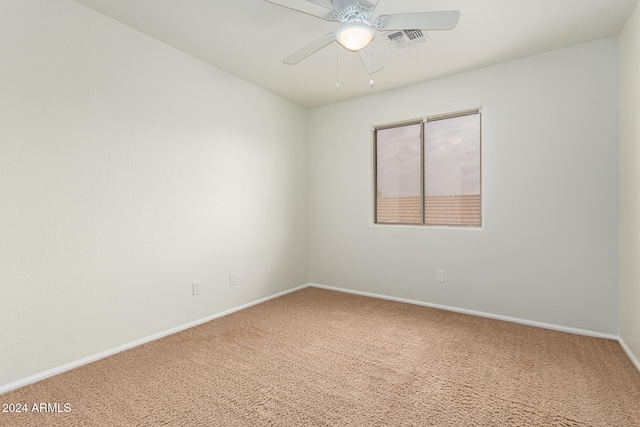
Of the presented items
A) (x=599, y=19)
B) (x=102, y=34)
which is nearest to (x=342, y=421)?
(x=102, y=34)

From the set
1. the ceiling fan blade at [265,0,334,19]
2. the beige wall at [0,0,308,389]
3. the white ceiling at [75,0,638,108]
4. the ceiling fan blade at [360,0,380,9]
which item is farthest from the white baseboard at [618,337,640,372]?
the beige wall at [0,0,308,389]

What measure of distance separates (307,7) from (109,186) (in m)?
1.89

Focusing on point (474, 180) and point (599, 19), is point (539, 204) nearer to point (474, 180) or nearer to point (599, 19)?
point (474, 180)

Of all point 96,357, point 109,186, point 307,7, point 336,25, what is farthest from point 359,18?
point 96,357

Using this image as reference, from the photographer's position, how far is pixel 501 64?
299 centimetres

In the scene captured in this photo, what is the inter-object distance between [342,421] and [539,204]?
2.56 m

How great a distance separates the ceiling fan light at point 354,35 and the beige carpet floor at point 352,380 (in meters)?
2.10

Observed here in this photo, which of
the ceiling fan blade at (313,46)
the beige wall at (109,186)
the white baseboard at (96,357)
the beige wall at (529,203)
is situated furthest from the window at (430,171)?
the white baseboard at (96,357)

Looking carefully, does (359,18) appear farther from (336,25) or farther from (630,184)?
(630,184)

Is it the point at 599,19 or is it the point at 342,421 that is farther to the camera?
the point at 599,19

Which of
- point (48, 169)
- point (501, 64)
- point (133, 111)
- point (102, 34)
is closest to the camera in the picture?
point (48, 169)

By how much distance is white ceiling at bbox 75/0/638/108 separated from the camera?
7.02ft

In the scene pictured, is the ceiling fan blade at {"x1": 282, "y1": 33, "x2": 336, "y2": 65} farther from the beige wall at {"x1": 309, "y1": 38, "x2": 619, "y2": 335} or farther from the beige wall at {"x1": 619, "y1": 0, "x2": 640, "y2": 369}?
the beige wall at {"x1": 619, "y1": 0, "x2": 640, "y2": 369}

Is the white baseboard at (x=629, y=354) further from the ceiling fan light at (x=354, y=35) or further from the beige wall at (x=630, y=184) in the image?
the ceiling fan light at (x=354, y=35)
